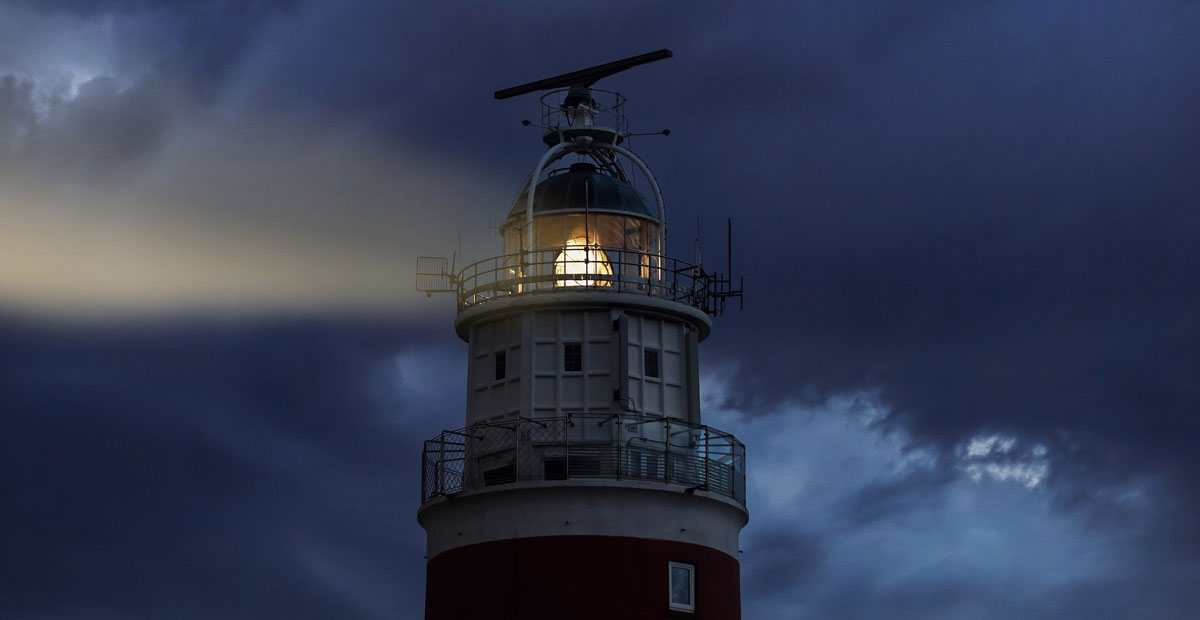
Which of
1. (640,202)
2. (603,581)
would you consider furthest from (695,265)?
(603,581)

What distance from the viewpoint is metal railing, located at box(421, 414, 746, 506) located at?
158ft

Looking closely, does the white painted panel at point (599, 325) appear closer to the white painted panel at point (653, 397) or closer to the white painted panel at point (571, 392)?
the white painted panel at point (571, 392)

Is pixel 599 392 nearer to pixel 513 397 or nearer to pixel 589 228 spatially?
pixel 513 397

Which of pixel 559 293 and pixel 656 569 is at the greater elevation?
pixel 559 293

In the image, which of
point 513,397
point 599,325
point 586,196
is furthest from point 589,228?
point 513,397

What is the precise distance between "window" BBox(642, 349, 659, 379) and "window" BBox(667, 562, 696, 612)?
5.12 m

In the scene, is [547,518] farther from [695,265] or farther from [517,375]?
[695,265]

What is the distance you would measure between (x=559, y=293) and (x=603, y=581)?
7750mm

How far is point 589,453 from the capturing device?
48250 mm

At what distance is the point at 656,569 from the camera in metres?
47.6

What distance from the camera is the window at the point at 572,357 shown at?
163 ft

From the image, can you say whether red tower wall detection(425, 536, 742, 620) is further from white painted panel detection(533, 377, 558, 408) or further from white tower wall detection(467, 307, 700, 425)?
white painted panel detection(533, 377, 558, 408)

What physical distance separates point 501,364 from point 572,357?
2.13 m

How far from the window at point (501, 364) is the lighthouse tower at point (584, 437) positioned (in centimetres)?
4
